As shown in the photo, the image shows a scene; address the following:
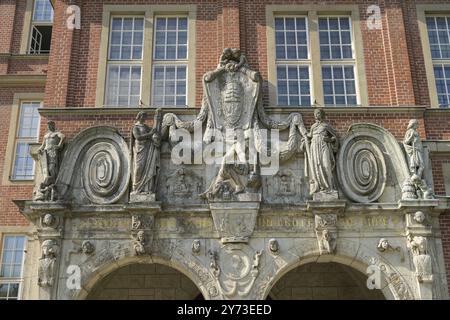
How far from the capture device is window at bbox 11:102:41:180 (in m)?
16.5

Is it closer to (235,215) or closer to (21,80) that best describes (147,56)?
(235,215)

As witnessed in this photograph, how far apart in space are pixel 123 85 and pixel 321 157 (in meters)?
4.93

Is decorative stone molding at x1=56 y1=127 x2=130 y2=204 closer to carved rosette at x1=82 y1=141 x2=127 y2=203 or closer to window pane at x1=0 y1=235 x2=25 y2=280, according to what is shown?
carved rosette at x1=82 y1=141 x2=127 y2=203

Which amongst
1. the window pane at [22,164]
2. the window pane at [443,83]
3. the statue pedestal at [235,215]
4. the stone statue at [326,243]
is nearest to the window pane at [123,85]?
the statue pedestal at [235,215]

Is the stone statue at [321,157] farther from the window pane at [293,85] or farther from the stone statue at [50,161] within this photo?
the stone statue at [50,161]

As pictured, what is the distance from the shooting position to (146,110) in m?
12.8

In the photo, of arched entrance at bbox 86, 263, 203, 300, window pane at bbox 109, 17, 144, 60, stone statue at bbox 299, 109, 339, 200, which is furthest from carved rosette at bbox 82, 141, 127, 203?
stone statue at bbox 299, 109, 339, 200

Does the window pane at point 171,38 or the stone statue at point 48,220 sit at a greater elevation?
the window pane at point 171,38

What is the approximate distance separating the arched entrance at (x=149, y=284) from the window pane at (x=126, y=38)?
5025mm

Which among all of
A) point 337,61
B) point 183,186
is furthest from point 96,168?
point 337,61

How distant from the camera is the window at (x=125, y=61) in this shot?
13336 millimetres

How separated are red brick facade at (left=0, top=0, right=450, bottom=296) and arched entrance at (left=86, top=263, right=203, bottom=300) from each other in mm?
3473
